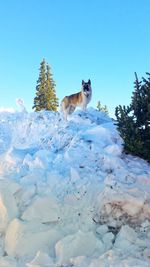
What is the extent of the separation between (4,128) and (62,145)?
4.79m

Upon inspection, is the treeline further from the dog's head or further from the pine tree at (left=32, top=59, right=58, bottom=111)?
the pine tree at (left=32, top=59, right=58, bottom=111)

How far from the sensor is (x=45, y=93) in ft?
135

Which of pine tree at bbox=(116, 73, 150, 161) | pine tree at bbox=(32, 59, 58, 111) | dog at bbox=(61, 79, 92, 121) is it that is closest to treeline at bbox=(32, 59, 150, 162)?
pine tree at bbox=(116, 73, 150, 161)

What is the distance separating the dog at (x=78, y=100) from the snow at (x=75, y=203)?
2773 mm

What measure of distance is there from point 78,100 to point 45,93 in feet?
74.5

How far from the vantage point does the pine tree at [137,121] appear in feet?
43.1

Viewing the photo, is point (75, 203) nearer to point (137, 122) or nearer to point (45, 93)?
point (137, 122)

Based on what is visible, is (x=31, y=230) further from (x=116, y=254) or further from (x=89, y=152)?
(x=89, y=152)

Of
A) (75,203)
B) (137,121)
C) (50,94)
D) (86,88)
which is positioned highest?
(50,94)

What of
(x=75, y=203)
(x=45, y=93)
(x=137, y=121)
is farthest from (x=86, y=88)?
(x=45, y=93)

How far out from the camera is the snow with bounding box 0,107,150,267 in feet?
35.2

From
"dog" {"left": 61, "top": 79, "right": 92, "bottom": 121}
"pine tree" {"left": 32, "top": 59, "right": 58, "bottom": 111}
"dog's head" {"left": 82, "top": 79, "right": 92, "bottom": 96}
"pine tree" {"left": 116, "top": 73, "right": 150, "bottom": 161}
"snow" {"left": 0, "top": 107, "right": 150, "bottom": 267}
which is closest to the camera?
"snow" {"left": 0, "top": 107, "right": 150, "bottom": 267}

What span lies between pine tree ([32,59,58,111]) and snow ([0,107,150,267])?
2537 centimetres

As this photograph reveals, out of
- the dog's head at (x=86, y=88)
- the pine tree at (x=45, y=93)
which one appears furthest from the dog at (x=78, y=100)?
the pine tree at (x=45, y=93)
